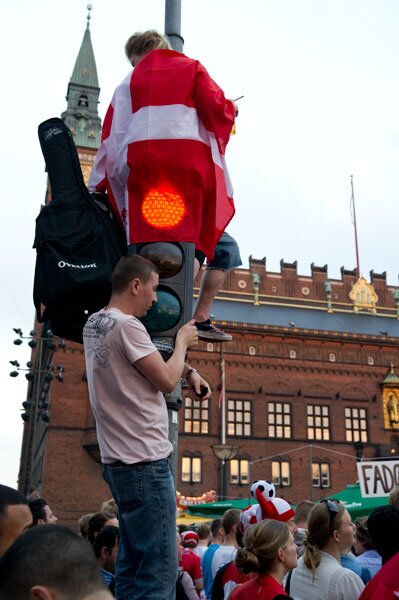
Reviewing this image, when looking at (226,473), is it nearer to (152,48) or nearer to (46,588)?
(152,48)

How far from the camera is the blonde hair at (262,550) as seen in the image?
409cm

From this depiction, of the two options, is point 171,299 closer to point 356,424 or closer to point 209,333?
point 209,333

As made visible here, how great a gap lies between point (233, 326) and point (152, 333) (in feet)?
105

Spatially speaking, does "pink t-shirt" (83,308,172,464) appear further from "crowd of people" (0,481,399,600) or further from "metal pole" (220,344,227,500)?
"metal pole" (220,344,227,500)

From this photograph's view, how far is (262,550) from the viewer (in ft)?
13.5

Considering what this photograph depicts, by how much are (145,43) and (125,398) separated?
2527mm

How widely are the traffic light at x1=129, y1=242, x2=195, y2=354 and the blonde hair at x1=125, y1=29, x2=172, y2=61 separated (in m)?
1.47

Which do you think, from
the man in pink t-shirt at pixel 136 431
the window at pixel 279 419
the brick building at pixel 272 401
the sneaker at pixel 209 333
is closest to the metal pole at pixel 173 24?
the sneaker at pixel 209 333

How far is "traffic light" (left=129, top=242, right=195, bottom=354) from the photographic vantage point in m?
3.46

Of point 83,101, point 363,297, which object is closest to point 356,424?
point 363,297

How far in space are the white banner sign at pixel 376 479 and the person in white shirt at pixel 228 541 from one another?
222 inches

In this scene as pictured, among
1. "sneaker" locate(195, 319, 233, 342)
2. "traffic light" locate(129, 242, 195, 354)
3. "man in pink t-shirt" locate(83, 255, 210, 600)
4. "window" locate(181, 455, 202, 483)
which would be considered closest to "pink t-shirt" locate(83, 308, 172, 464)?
"man in pink t-shirt" locate(83, 255, 210, 600)

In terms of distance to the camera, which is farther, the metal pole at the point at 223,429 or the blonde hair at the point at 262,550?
the metal pole at the point at 223,429

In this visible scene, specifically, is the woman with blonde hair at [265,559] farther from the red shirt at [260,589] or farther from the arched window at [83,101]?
the arched window at [83,101]
